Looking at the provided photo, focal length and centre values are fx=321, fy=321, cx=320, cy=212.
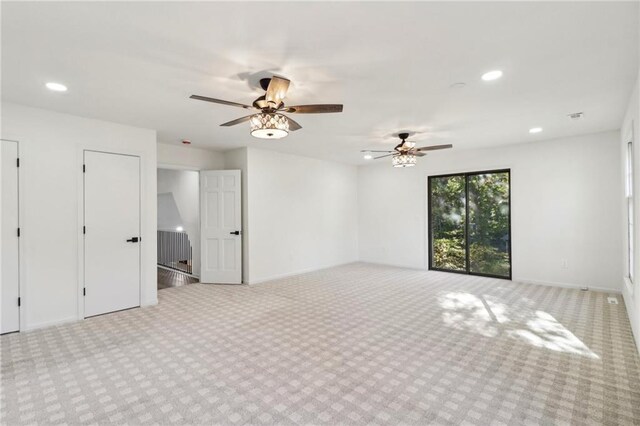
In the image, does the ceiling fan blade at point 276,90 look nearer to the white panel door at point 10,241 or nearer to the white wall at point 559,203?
the white panel door at point 10,241

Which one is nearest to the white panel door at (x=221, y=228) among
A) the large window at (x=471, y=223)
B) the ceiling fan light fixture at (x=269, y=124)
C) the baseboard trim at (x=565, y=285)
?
the ceiling fan light fixture at (x=269, y=124)

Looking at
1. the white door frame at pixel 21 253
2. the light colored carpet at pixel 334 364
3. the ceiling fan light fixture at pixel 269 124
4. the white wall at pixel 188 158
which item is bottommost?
the light colored carpet at pixel 334 364

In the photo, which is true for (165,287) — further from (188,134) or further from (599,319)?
(599,319)

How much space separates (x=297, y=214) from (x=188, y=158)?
247cm

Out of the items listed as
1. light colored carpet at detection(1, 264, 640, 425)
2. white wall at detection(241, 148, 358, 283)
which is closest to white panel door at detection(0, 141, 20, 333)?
light colored carpet at detection(1, 264, 640, 425)

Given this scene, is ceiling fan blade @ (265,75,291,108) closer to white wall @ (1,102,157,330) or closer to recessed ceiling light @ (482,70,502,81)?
recessed ceiling light @ (482,70,502,81)

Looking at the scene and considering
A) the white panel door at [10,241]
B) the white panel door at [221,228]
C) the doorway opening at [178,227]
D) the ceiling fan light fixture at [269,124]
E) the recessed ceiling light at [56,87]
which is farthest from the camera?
the doorway opening at [178,227]

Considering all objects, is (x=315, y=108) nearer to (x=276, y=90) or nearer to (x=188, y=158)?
(x=276, y=90)

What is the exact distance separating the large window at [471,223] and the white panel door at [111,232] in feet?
19.2

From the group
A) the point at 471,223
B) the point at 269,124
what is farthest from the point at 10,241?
the point at 471,223

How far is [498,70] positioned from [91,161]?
15.8 ft

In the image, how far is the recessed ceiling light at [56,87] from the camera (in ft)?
10.2

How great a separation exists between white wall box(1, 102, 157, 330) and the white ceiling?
0.92 feet

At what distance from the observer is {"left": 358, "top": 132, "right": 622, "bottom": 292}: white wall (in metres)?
5.22
